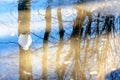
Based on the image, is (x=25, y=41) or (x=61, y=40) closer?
(x=25, y=41)

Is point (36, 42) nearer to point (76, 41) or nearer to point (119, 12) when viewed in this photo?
point (76, 41)

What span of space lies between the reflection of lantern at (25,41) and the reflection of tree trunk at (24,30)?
123mm

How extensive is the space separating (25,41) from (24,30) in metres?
0.46

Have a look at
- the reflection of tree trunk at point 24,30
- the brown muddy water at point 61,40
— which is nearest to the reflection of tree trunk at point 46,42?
the brown muddy water at point 61,40

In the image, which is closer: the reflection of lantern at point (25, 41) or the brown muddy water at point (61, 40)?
the brown muddy water at point (61, 40)

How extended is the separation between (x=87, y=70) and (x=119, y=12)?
2494 mm

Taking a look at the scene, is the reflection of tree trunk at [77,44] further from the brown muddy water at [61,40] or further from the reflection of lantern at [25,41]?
the reflection of lantern at [25,41]

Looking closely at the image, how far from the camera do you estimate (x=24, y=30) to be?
18.2ft

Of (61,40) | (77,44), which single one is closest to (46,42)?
(61,40)

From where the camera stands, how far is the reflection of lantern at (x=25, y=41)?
5.03m

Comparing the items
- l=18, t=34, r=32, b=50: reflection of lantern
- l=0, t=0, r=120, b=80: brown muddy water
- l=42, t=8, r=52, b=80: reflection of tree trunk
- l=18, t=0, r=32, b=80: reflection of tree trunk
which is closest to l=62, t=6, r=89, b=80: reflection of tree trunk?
l=0, t=0, r=120, b=80: brown muddy water

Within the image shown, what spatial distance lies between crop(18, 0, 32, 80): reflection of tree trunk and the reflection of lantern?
0.12 meters

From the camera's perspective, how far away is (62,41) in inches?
207

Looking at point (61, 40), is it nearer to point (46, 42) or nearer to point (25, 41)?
point (46, 42)
